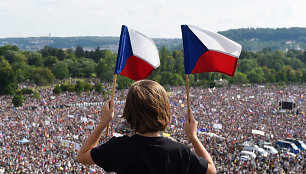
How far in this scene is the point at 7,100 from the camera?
4397 cm

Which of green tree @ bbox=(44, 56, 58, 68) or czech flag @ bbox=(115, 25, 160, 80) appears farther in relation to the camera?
green tree @ bbox=(44, 56, 58, 68)

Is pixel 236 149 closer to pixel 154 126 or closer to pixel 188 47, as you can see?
pixel 188 47

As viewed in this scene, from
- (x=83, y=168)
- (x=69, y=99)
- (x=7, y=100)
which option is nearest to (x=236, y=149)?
(x=83, y=168)

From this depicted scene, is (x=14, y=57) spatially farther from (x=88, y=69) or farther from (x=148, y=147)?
(x=148, y=147)

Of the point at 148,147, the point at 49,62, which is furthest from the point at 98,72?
the point at 148,147

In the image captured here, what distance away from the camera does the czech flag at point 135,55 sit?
3.99m

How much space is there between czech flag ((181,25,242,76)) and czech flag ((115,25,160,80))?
640 millimetres

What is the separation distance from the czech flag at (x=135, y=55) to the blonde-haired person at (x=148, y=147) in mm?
2015

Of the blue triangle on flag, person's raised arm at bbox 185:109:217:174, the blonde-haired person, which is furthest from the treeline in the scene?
the blonde-haired person

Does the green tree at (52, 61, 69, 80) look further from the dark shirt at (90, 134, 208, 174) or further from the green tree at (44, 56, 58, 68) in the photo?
the dark shirt at (90, 134, 208, 174)

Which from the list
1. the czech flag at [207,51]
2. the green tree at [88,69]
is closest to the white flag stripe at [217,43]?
the czech flag at [207,51]

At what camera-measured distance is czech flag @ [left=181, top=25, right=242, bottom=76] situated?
12.1 feet

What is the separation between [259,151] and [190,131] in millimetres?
18216

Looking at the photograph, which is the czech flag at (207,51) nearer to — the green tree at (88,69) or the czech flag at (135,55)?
the czech flag at (135,55)
